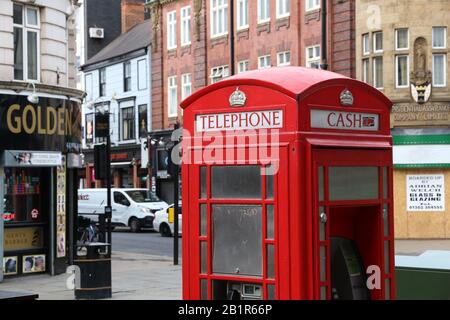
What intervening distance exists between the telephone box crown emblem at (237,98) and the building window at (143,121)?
40.3 meters

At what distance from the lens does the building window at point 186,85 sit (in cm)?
4288

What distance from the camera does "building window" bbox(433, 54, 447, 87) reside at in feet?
99.5

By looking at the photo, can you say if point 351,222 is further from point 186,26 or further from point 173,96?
point 173,96

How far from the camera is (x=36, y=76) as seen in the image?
18797 millimetres

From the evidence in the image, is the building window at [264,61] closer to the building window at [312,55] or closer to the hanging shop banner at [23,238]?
the building window at [312,55]

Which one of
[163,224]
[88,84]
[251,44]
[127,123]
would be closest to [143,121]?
[127,123]

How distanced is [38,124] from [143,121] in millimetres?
29243

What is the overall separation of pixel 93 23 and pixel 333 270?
166ft

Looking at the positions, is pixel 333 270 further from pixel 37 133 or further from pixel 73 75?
pixel 73 75

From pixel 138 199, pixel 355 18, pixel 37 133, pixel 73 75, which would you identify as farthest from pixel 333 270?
pixel 138 199

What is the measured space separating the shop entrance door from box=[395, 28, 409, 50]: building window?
80.4ft

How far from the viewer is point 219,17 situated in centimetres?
4034

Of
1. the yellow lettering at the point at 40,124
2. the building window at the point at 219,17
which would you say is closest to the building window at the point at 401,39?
the building window at the point at 219,17

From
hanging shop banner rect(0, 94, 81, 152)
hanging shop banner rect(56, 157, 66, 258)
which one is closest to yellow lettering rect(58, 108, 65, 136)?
hanging shop banner rect(0, 94, 81, 152)
